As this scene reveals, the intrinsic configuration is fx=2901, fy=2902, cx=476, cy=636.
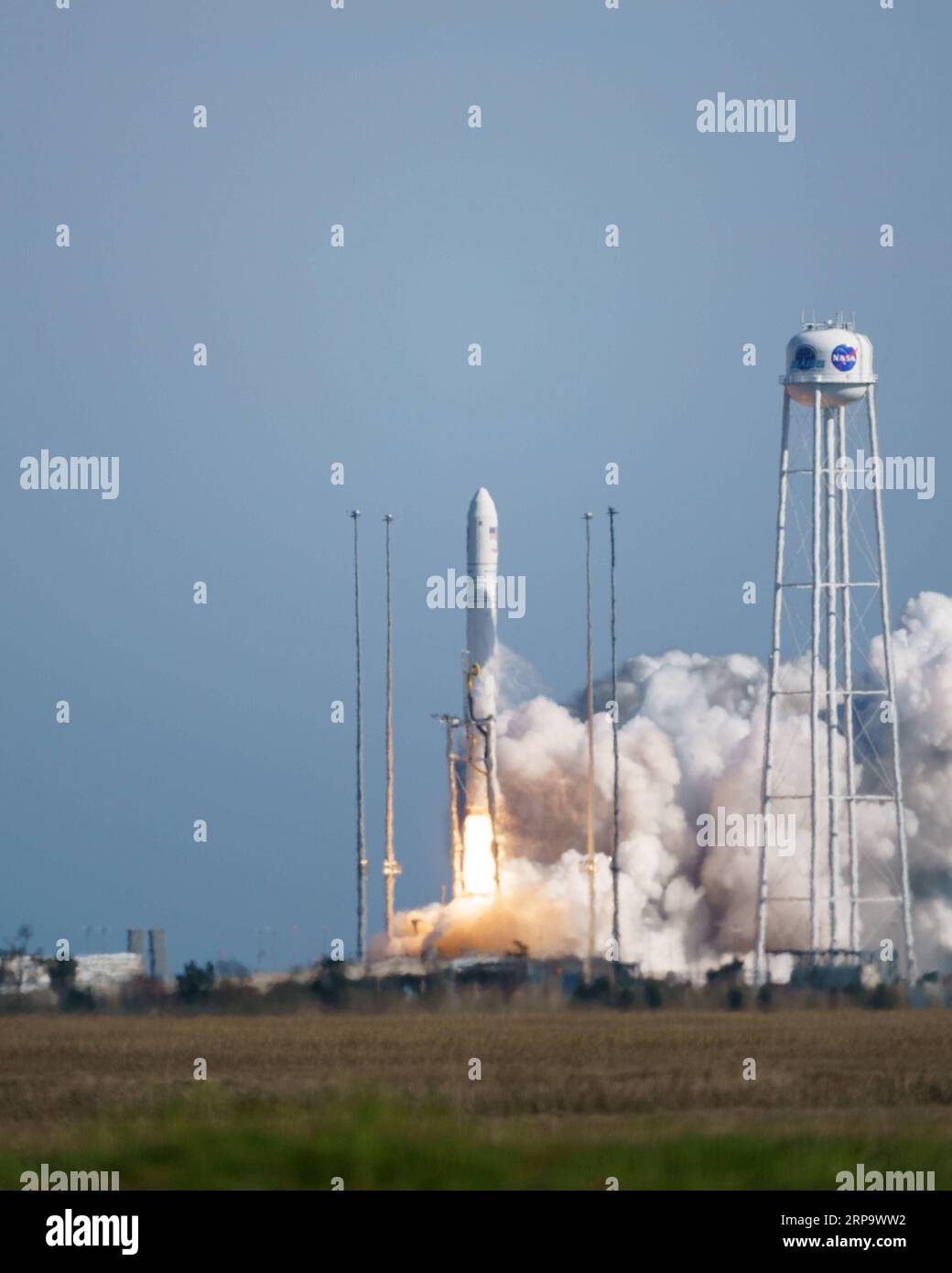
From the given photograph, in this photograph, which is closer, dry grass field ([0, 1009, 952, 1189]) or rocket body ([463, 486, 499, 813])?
dry grass field ([0, 1009, 952, 1189])

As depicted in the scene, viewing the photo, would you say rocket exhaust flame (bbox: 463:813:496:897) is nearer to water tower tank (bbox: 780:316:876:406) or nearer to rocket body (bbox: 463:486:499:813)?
rocket body (bbox: 463:486:499:813)

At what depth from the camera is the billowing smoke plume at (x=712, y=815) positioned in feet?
301

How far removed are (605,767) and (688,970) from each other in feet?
38.5

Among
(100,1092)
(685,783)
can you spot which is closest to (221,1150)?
(100,1092)

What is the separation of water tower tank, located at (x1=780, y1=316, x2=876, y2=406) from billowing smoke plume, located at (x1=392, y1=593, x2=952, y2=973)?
15.8m

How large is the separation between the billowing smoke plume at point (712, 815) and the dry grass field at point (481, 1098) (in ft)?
60.6

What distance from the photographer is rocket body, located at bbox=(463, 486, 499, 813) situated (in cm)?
8588

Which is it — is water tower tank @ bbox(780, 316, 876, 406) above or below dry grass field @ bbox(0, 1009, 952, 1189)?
above

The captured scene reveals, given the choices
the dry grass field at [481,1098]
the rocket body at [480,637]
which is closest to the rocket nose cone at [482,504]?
the rocket body at [480,637]

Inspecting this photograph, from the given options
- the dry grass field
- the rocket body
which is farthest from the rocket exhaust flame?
the dry grass field

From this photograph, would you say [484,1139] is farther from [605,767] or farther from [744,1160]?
[605,767]

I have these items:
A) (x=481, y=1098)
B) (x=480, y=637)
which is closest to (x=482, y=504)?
(x=480, y=637)

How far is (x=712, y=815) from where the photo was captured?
312 feet

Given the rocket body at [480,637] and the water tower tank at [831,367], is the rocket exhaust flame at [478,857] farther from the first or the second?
the water tower tank at [831,367]
